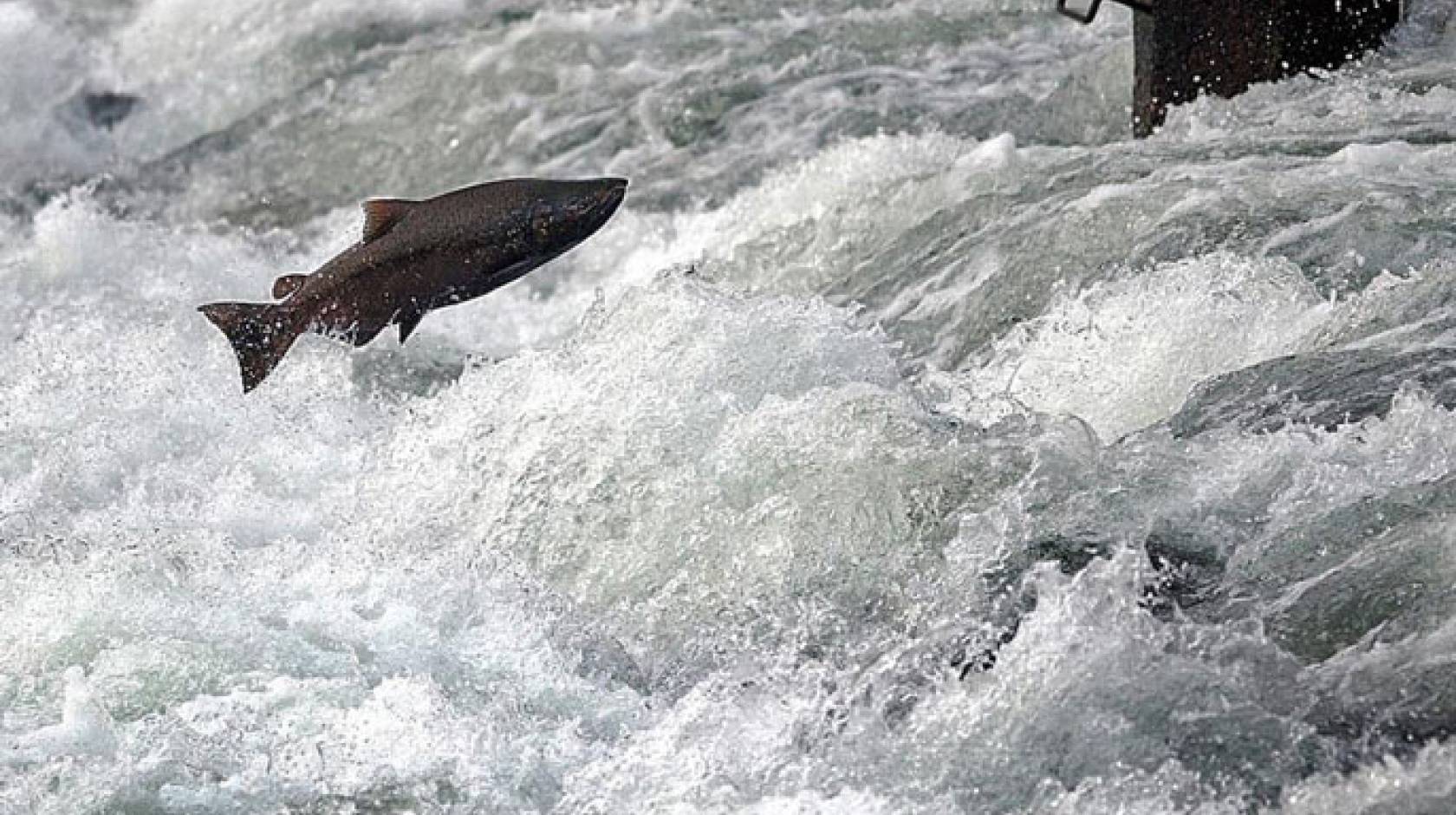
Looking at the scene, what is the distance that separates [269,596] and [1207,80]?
119 inches

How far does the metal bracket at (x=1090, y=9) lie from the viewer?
6094mm

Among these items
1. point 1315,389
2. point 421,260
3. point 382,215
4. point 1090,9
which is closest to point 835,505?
point 1315,389

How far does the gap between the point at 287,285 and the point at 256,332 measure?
0.47ft

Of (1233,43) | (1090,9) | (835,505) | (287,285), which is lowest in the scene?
(1233,43)

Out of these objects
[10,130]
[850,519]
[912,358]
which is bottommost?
[10,130]

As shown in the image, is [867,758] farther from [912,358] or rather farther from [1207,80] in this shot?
[1207,80]

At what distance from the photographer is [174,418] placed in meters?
5.39

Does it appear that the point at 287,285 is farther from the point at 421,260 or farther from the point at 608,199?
the point at 608,199

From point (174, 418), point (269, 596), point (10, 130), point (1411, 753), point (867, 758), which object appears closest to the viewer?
point (1411, 753)

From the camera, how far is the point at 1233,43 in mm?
6152

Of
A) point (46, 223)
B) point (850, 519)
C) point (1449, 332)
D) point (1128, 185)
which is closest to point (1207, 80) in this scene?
point (1128, 185)

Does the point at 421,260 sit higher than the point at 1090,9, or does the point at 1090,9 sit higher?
the point at 421,260

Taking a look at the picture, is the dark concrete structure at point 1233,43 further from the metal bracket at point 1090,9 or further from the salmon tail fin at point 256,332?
the salmon tail fin at point 256,332

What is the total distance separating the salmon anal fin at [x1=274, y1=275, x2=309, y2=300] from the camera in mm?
4336
